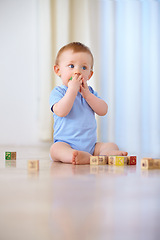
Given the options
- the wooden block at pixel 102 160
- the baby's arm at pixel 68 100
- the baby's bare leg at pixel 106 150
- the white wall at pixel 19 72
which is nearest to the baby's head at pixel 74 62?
the baby's arm at pixel 68 100

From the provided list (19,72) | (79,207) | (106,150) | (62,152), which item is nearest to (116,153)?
(106,150)

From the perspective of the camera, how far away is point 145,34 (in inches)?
150

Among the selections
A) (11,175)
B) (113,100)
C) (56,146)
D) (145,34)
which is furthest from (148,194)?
(145,34)

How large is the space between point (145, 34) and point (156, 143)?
119cm

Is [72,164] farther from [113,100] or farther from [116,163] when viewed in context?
[113,100]

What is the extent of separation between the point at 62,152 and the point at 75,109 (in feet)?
0.88

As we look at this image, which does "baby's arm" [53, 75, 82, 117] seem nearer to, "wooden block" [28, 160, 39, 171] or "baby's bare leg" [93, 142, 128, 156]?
"baby's bare leg" [93, 142, 128, 156]

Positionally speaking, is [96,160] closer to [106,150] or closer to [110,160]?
[110,160]

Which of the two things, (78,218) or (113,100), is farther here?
(113,100)

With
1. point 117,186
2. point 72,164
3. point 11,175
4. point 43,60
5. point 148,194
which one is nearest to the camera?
point 148,194

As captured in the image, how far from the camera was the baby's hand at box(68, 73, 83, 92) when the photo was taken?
1791 mm

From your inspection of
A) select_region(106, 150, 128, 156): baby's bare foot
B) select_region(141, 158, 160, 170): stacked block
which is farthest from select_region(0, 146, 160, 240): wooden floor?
select_region(106, 150, 128, 156): baby's bare foot

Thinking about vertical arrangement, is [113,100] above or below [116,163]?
above

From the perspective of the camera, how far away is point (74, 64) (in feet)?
6.27
